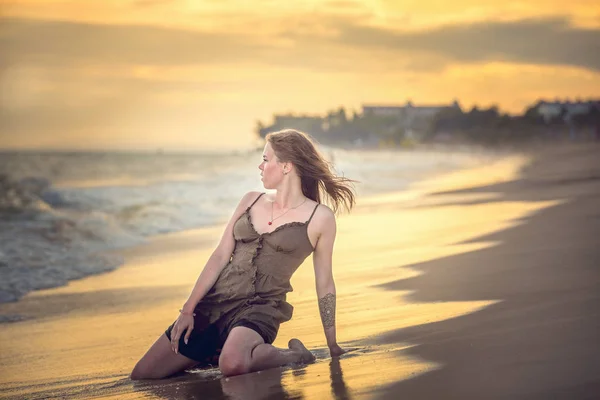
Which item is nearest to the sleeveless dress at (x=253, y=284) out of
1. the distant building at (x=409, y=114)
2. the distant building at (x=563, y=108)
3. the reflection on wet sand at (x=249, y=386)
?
the reflection on wet sand at (x=249, y=386)

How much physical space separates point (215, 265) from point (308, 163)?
0.76 metres

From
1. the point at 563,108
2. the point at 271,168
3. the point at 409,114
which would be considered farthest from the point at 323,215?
the point at 409,114

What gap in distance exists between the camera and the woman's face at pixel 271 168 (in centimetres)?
486

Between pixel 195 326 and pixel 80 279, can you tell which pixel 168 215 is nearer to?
pixel 80 279

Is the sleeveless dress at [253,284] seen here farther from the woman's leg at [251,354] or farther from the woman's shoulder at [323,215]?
the woman's leg at [251,354]

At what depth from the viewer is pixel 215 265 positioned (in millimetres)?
4840

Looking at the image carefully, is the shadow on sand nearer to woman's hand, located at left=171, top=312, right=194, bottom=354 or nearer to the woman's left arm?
the woman's left arm

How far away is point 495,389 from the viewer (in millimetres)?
3584

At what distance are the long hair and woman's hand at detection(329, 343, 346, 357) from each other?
756 mm

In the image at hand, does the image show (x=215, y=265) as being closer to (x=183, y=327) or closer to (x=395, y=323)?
(x=183, y=327)

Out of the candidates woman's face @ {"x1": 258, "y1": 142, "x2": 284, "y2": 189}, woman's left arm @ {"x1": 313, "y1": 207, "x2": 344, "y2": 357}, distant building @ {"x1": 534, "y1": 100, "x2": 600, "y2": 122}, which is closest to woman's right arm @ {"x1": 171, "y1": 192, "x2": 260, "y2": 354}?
woman's face @ {"x1": 258, "y1": 142, "x2": 284, "y2": 189}

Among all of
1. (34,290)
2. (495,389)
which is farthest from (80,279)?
(495,389)

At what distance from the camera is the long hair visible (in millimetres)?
4836

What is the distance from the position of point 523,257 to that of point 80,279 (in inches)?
176
